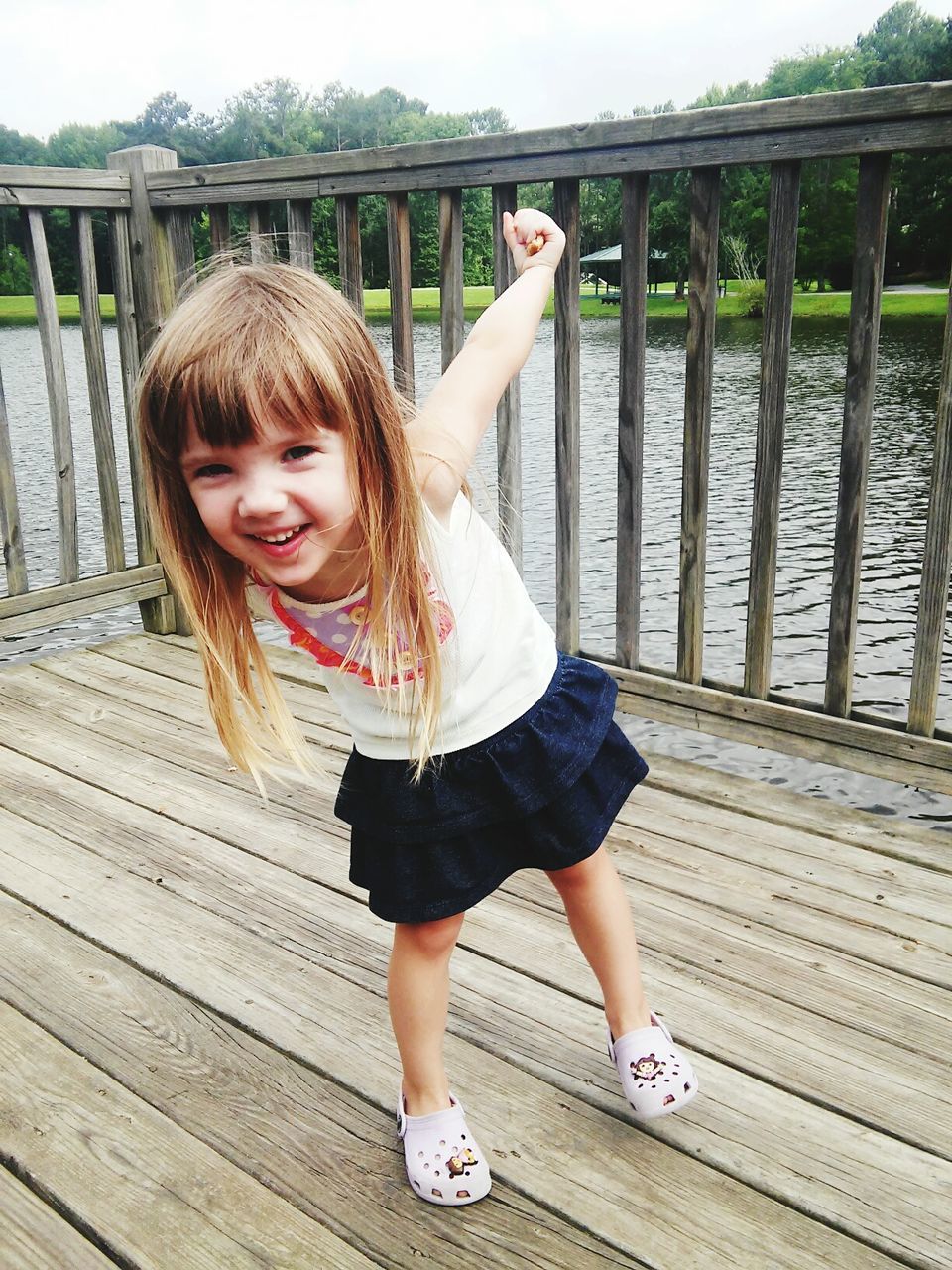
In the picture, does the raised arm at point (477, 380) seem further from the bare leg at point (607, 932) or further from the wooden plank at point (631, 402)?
the wooden plank at point (631, 402)

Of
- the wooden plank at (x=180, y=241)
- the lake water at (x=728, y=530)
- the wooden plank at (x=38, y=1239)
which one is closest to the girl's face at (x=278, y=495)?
the lake water at (x=728, y=530)

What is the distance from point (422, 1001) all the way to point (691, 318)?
4.97ft

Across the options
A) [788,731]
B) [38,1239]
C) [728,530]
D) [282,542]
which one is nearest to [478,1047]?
[38,1239]

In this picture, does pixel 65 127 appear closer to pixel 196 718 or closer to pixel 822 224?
pixel 822 224

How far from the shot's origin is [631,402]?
7.91 ft

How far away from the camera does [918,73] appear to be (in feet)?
181

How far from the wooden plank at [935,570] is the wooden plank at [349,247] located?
1363 mm

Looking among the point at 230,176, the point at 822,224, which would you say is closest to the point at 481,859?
the point at 230,176

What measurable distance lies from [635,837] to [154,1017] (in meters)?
0.93

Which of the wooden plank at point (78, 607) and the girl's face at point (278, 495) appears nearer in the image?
the girl's face at point (278, 495)

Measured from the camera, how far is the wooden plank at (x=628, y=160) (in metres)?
1.90

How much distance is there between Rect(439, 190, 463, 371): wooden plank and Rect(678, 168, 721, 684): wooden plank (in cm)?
57

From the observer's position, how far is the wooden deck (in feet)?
4.22

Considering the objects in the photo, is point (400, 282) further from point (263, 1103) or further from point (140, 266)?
point (263, 1103)
